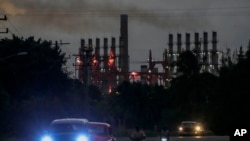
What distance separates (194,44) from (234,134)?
155 meters

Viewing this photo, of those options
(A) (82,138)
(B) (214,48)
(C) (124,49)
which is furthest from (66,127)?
(C) (124,49)

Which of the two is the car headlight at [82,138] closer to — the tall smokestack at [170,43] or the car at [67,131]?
the car at [67,131]

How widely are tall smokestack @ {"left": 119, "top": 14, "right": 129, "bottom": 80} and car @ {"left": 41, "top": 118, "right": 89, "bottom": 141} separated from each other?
125189 mm

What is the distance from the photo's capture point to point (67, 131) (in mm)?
30391

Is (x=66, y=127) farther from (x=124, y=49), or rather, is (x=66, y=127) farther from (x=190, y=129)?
(x=124, y=49)

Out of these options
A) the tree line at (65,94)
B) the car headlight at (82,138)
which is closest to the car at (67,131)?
the car headlight at (82,138)

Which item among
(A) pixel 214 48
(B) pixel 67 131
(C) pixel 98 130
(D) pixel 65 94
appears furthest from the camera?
(A) pixel 214 48

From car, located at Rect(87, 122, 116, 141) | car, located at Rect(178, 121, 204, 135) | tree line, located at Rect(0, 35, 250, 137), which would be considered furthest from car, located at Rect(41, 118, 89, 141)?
car, located at Rect(178, 121, 204, 135)

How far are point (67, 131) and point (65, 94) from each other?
64374mm

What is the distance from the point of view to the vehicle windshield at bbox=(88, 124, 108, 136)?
101 feet

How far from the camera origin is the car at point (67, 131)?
97.5 ft

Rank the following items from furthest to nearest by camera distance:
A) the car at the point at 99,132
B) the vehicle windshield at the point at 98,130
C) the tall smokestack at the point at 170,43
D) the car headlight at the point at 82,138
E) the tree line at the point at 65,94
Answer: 1. the tall smokestack at the point at 170,43
2. the tree line at the point at 65,94
3. the vehicle windshield at the point at 98,130
4. the car at the point at 99,132
5. the car headlight at the point at 82,138

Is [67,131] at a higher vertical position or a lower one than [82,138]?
higher

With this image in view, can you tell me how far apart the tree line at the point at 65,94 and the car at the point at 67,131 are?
3273cm
